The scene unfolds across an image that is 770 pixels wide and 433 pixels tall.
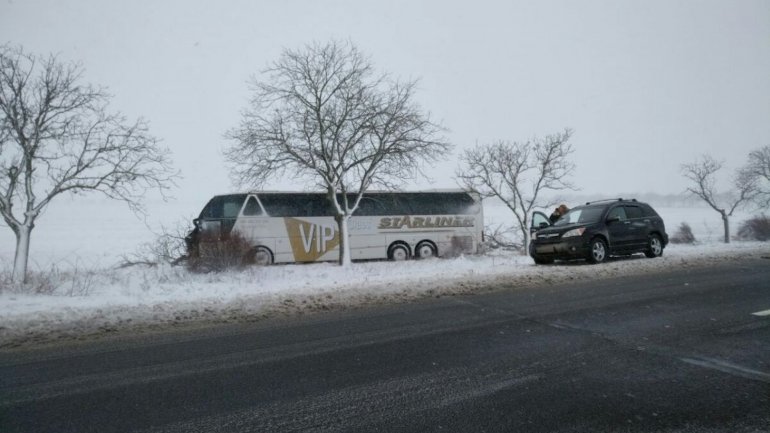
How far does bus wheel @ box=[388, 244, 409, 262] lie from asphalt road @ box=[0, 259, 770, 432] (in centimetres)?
1157

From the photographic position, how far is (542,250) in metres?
13.8

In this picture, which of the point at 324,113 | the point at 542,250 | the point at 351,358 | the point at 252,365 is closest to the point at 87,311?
the point at 252,365

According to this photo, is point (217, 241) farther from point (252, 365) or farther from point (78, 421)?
point (78, 421)

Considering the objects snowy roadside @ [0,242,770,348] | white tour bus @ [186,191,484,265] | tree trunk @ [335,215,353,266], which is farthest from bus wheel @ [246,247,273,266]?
tree trunk @ [335,215,353,266]

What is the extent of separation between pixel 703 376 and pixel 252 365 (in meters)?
4.33

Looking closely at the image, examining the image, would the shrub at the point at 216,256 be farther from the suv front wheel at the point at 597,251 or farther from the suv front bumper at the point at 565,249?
the suv front wheel at the point at 597,251

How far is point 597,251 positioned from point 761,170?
1005 inches

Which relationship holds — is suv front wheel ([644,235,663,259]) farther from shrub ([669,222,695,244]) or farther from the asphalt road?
shrub ([669,222,695,244])

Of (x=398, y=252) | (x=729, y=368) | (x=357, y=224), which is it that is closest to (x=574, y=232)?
(x=398, y=252)

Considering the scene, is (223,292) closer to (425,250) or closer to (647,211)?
(425,250)

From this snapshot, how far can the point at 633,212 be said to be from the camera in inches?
569

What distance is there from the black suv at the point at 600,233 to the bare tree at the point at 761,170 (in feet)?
70.7

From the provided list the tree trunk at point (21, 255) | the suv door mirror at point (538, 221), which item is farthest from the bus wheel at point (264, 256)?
the suv door mirror at point (538, 221)

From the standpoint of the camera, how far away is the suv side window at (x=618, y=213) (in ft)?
45.4
